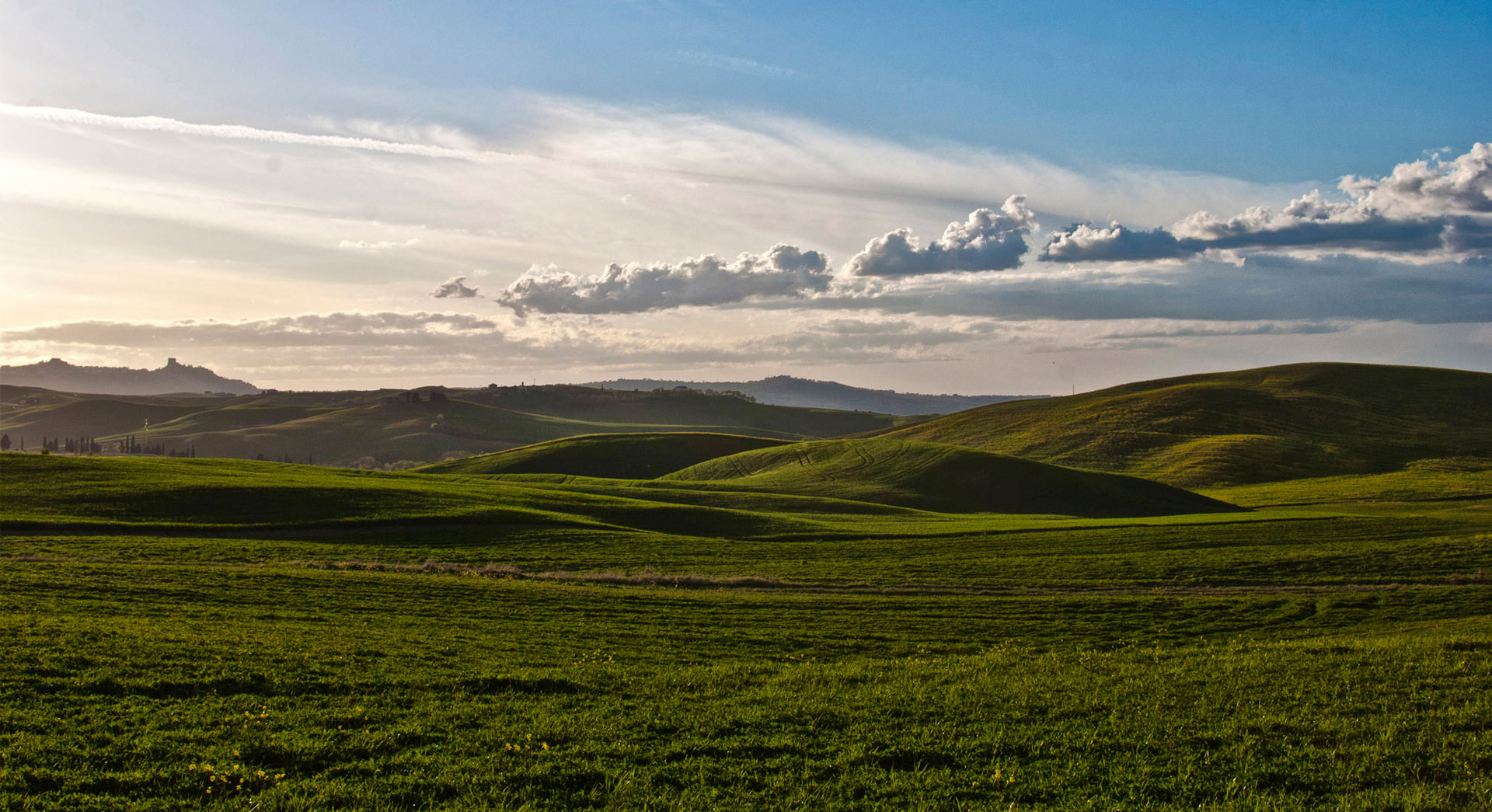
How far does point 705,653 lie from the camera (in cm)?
2503

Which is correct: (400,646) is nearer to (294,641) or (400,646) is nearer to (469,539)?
(294,641)

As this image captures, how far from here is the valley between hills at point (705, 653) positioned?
13117mm

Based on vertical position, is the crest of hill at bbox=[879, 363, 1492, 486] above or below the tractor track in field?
above

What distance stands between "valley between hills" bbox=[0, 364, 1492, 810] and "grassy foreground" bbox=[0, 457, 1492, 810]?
0.11 metres

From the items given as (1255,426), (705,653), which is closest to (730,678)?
(705,653)

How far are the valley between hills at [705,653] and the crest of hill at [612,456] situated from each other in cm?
6135

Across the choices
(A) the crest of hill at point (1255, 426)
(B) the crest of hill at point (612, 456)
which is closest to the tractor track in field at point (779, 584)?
(A) the crest of hill at point (1255, 426)

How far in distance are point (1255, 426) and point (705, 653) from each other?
537ft

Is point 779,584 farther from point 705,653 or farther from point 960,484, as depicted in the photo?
point 960,484

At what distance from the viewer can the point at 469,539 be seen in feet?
190

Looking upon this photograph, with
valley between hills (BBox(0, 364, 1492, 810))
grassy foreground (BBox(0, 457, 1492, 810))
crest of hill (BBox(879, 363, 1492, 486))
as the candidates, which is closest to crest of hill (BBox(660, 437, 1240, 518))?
valley between hills (BBox(0, 364, 1492, 810))

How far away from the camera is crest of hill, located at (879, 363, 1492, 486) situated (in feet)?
445

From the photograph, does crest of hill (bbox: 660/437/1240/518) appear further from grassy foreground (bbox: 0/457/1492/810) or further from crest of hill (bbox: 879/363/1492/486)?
grassy foreground (bbox: 0/457/1492/810)

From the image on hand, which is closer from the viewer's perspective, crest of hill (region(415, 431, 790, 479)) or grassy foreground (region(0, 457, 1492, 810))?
grassy foreground (region(0, 457, 1492, 810))
